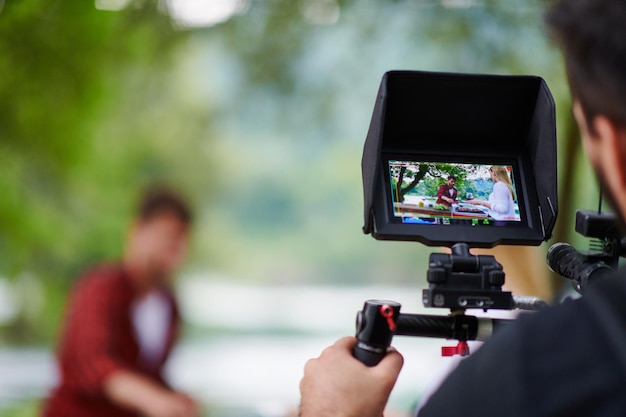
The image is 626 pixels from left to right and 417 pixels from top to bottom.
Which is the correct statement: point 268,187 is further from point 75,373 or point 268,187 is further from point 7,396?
point 75,373

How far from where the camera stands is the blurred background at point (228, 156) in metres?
4.54

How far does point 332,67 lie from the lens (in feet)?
17.2

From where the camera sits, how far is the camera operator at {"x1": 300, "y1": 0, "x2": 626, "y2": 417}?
64 cm

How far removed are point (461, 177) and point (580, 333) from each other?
62 centimetres

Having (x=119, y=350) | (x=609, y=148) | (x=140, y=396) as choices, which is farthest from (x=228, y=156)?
(x=609, y=148)

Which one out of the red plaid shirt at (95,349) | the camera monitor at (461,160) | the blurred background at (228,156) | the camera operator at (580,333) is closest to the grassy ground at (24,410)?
the blurred background at (228,156)

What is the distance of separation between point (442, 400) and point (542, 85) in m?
0.72

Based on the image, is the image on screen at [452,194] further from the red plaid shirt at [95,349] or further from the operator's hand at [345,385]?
the red plaid shirt at [95,349]

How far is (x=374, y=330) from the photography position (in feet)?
3.38

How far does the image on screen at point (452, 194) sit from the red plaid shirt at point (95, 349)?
89.0 inches

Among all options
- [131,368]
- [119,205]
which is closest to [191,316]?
[119,205]

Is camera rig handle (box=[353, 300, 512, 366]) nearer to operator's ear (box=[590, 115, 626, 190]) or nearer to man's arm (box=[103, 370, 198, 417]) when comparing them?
operator's ear (box=[590, 115, 626, 190])

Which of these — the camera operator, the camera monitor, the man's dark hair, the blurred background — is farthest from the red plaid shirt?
the camera operator

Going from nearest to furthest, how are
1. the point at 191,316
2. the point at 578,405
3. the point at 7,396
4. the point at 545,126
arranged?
the point at 578,405 → the point at 545,126 → the point at 7,396 → the point at 191,316
